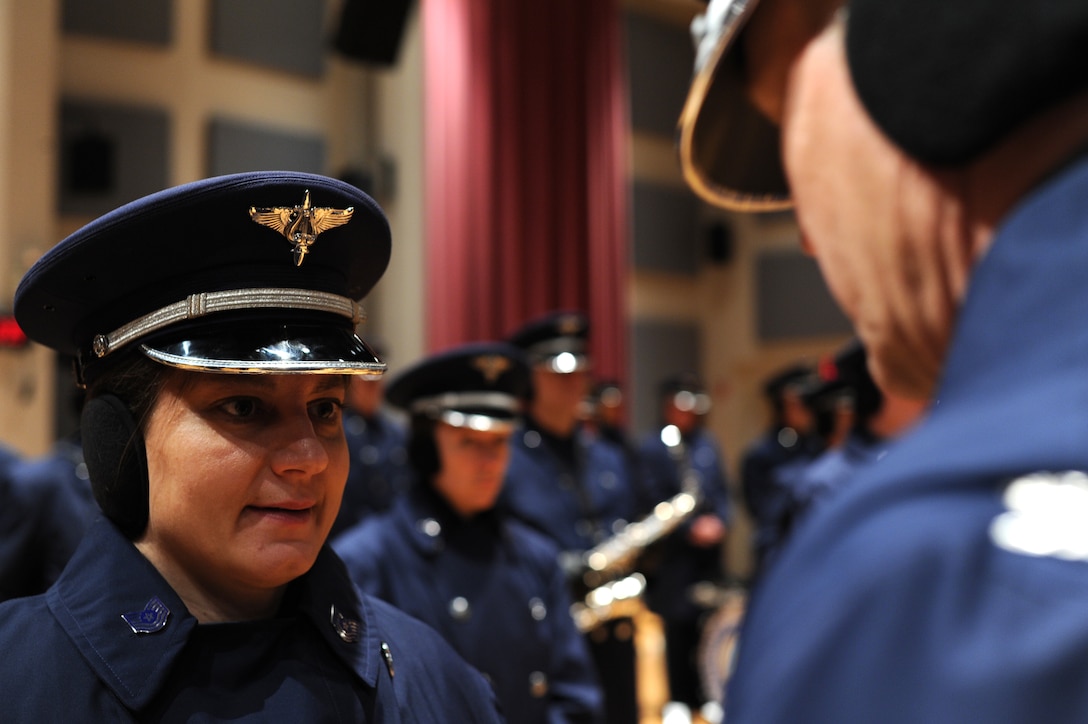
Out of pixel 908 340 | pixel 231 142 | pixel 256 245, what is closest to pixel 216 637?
pixel 256 245

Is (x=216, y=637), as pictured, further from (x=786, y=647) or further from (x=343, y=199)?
(x=786, y=647)

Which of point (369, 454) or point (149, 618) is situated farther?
point (369, 454)

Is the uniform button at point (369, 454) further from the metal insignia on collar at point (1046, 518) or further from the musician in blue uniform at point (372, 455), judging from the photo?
the metal insignia on collar at point (1046, 518)

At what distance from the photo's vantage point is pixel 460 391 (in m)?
3.10

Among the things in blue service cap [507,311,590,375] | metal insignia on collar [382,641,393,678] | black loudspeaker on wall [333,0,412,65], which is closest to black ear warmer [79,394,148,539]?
metal insignia on collar [382,641,393,678]

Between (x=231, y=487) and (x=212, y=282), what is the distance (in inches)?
10.4

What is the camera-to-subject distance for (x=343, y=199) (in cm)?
138

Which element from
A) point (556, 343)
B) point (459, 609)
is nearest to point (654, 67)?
point (556, 343)

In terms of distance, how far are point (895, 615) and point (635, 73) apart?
10.2m

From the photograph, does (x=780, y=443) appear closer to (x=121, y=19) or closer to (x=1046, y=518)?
(x=121, y=19)

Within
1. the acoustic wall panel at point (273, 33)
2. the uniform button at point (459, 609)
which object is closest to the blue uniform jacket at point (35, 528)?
the uniform button at point (459, 609)

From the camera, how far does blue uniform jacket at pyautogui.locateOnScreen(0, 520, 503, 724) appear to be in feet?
3.82

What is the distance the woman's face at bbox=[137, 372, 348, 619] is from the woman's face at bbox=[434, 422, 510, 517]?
1.55 m

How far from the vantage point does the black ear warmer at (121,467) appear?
1304 mm
